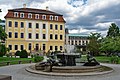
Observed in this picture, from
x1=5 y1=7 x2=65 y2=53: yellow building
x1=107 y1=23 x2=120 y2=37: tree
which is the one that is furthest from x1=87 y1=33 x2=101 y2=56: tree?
x1=107 y1=23 x2=120 y2=37: tree

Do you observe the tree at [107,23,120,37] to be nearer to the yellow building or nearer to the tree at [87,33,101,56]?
the tree at [87,33,101,56]

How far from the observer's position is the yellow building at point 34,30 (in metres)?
59.2

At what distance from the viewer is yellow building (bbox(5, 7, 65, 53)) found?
59219 millimetres

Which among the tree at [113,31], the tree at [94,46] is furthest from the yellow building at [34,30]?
the tree at [113,31]

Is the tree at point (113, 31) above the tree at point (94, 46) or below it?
above

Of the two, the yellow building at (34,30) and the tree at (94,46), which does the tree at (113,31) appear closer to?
the tree at (94,46)

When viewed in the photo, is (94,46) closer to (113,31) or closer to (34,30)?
(34,30)

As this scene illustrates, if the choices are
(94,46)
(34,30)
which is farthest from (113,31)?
(34,30)

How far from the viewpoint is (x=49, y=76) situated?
14.0m

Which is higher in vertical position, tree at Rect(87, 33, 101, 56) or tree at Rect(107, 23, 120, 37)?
tree at Rect(107, 23, 120, 37)

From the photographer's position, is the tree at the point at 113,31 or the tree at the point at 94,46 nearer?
the tree at the point at 94,46

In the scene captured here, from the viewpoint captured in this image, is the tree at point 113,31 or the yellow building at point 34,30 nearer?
the yellow building at point 34,30

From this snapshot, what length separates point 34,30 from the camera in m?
62.2

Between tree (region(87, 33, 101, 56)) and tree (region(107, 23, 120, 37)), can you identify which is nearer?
tree (region(87, 33, 101, 56))
